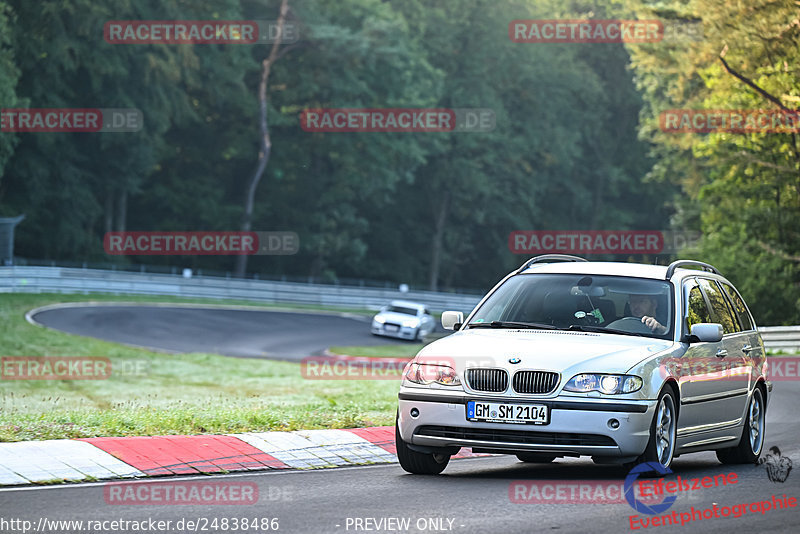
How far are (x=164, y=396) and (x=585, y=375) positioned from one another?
47.1 feet

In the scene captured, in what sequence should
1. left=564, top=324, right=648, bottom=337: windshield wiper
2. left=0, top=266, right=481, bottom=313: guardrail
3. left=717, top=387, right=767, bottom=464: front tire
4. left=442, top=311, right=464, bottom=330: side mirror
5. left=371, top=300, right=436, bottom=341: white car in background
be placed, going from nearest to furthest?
left=564, top=324, right=648, bottom=337: windshield wiper
left=442, top=311, right=464, bottom=330: side mirror
left=717, top=387, right=767, bottom=464: front tire
left=371, top=300, right=436, bottom=341: white car in background
left=0, top=266, right=481, bottom=313: guardrail

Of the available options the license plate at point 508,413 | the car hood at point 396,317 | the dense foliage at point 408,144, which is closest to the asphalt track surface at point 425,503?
the license plate at point 508,413

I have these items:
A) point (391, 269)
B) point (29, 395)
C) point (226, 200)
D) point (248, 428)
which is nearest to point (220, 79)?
point (226, 200)

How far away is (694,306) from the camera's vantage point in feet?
36.4

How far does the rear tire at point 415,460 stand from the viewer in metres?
9.88

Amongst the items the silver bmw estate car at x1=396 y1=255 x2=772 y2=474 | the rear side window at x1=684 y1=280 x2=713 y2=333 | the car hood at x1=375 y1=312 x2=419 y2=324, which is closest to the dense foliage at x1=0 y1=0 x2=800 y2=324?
the car hood at x1=375 y1=312 x2=419 y2=324

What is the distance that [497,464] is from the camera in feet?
36.1

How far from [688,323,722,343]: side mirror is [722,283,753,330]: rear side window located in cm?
195

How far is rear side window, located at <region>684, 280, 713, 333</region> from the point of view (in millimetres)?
10883

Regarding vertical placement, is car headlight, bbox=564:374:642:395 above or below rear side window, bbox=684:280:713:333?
below

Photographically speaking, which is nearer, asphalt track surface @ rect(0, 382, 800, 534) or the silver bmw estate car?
asphalt track surface @ rect(0, 382, 800, 534)

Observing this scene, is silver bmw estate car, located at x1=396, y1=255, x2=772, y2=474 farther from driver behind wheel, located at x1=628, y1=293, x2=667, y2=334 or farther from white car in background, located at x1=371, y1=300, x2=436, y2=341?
white car in background, located at x1=371, y1=300, x2=436, y2=341

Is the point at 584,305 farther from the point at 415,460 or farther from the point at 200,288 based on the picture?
the point at 200,288

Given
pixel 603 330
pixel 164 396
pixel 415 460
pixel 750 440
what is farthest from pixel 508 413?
pixel 164 396
